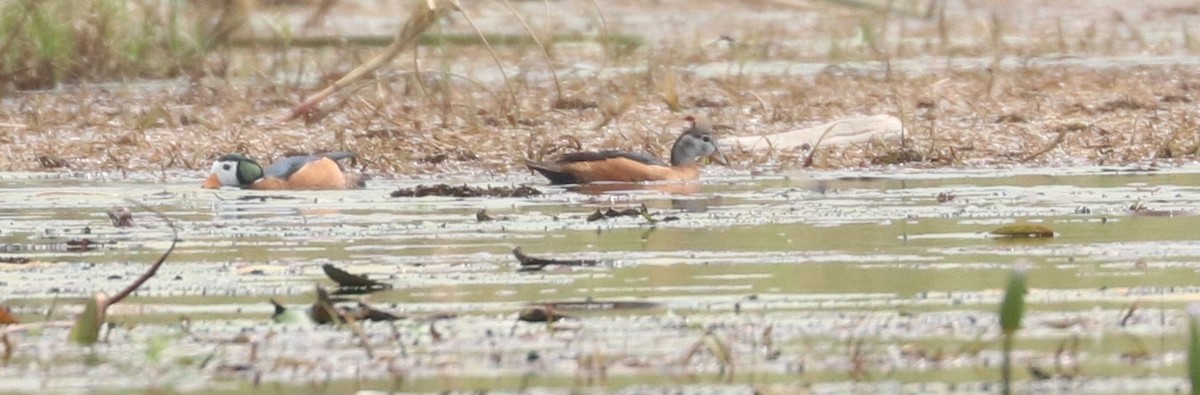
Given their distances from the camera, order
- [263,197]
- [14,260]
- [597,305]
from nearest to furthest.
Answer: [597,305], [14,260], [263,197]

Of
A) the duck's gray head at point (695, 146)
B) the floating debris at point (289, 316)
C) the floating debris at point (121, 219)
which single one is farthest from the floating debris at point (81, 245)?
the duck's gray head at point (695, 146)

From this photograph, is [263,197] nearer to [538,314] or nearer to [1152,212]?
[1152,212]

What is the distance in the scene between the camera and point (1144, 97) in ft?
48.4

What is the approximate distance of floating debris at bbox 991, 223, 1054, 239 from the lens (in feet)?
26.8

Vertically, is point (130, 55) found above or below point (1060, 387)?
above

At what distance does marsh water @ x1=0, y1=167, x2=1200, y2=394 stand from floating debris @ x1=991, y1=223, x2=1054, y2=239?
0.12 metres

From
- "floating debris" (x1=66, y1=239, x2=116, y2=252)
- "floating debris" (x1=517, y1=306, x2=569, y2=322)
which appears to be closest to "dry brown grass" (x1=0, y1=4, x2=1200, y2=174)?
"floating debris" (x1=66, y1=239, x2=116, y2=252)

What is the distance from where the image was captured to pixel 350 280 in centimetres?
668

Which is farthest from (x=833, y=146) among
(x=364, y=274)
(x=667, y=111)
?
(x=364, y=274)

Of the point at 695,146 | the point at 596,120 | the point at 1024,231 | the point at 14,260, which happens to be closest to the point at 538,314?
the point at 14,260

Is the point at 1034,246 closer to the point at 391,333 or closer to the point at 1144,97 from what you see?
the point at 391,333

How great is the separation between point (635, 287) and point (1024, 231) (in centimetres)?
190

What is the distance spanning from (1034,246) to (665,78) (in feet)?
25.8

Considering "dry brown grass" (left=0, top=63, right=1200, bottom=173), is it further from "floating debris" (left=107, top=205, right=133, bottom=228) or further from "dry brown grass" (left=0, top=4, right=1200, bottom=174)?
"floating debris" (left=107, top=205, right=133, bottom=228)
